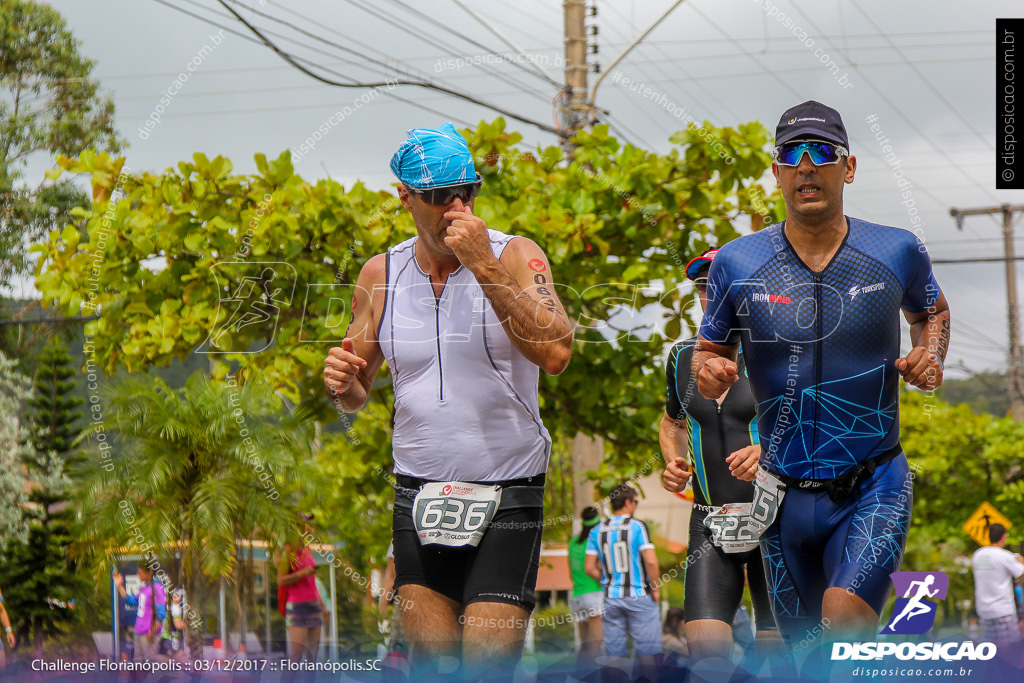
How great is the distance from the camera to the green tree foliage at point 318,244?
668 cm

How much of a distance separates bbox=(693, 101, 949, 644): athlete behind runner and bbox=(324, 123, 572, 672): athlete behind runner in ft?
2.00

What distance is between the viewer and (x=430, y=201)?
3.29 meters

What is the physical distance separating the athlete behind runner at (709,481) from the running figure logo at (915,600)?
95cm

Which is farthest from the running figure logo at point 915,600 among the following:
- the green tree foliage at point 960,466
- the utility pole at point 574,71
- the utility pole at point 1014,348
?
the utility pole at point 1014,348

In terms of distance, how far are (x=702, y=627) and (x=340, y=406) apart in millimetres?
1803

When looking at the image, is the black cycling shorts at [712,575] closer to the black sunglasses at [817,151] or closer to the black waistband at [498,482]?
the black waistband at [498,482]

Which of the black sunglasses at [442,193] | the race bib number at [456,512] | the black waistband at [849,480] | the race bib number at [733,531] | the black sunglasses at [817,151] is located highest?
the black sunglasses at [817,151]

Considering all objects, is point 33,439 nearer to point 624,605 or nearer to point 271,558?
point 271,558

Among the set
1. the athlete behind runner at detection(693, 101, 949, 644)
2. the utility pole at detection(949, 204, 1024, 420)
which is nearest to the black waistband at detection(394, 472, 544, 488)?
the athlete behind runner at detection(693, 101, 949, 644)

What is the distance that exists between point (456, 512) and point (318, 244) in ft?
13.5

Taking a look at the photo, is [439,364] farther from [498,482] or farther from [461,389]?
[498,482]

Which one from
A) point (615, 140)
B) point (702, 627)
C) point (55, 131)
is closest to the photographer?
point (702, 627)

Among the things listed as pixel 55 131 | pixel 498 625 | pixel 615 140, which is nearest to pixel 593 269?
pixel 615 140

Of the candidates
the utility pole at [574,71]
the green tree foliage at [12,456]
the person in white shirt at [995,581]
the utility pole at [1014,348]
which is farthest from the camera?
the utility pole at [1014,348]
